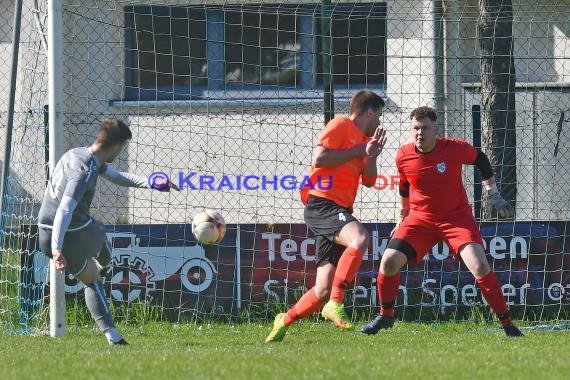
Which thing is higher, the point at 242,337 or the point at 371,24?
the point at 371,24

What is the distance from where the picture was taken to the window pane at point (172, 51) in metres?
14.1

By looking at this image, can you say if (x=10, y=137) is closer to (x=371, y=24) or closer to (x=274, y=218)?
(x=274, y=218)

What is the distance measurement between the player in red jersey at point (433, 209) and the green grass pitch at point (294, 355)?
376 mm

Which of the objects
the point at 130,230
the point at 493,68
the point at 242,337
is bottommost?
the point at 242,337

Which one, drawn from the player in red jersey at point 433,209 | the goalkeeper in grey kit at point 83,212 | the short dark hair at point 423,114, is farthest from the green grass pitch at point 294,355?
the short dark hair at point 423,114

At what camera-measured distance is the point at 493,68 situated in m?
12.6

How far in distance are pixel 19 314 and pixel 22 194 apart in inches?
45.2

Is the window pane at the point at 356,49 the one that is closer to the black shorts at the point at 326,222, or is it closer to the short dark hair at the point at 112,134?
the black shorts at the point at 326,222

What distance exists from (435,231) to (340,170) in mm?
1030

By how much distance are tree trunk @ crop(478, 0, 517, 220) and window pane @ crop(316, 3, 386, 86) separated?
48.2 inches

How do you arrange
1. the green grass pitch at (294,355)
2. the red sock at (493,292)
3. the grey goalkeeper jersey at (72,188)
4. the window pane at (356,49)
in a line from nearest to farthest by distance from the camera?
the green grass pitch at (294,355), the grey goalkeeper jersey at (72,188), the red sock at (493,292), the window pane at (356,49)

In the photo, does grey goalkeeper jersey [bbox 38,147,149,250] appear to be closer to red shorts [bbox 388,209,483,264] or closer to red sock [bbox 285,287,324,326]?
red sock [bbox 285,287,324,326]

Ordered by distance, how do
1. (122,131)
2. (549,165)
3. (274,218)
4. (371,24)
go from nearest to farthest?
(122,131), (274,218), (549,165), (371,24)

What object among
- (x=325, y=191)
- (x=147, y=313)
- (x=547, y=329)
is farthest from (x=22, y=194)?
(x=547, y=329)
